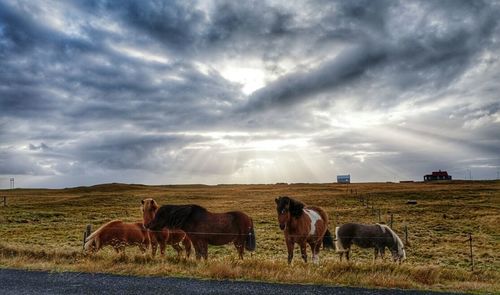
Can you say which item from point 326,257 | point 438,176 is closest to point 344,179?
point 438,176

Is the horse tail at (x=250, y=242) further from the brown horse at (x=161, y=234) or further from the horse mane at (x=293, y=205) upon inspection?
the brown horse at (x=161, y=234)

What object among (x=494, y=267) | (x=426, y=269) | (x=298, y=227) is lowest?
(x=494, y=267)

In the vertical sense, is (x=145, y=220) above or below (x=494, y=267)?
above

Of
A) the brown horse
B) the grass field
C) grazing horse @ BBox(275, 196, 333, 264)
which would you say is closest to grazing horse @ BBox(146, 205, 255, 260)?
the grass field

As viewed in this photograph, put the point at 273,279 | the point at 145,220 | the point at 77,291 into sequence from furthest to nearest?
the point at 145,220, the point at 273,279, the point at 77,291

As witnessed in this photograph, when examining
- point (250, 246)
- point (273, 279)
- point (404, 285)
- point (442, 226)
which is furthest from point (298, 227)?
point (442, 226)

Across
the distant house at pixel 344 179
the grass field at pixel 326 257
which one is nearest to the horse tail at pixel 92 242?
the grass field at pixel 326 257

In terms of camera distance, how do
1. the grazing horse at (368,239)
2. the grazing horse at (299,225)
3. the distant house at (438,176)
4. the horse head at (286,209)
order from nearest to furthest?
the horse head at (286,209) → the grazing horse at (299,225) → the grazing horse at (368,239) → the distant house at (438,176)

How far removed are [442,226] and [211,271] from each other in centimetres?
2933

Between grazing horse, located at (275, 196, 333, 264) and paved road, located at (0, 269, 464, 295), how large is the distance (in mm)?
3289

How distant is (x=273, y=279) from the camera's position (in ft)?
39.4

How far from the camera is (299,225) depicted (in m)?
15.2

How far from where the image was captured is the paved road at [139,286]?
10.8 m

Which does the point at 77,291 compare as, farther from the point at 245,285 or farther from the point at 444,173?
the point at 444,173
